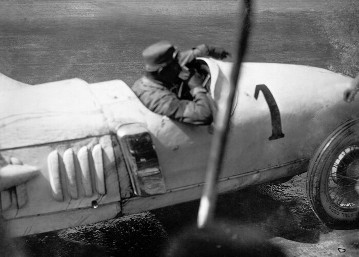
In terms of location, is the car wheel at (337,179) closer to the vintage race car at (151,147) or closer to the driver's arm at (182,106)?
the vintage race car at (151,147)

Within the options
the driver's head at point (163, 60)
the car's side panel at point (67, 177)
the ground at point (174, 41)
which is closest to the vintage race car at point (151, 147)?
the car's side panel at point (67, 177)

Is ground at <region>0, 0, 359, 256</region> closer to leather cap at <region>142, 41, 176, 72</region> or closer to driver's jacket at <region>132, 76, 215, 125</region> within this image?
driver's jacket at <region>132, 76, 215, 125</region>

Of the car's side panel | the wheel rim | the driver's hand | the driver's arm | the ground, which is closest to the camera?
the car's side panel

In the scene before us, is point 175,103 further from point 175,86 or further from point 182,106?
point 175,86

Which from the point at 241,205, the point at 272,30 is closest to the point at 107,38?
the point at 272,30

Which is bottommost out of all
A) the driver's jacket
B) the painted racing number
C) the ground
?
the ground

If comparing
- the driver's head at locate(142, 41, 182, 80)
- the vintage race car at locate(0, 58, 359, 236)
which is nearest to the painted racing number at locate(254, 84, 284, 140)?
the vintage race car at locate(0, 58, 359, 236)

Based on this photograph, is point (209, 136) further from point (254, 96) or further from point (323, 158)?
point (323, 158)
